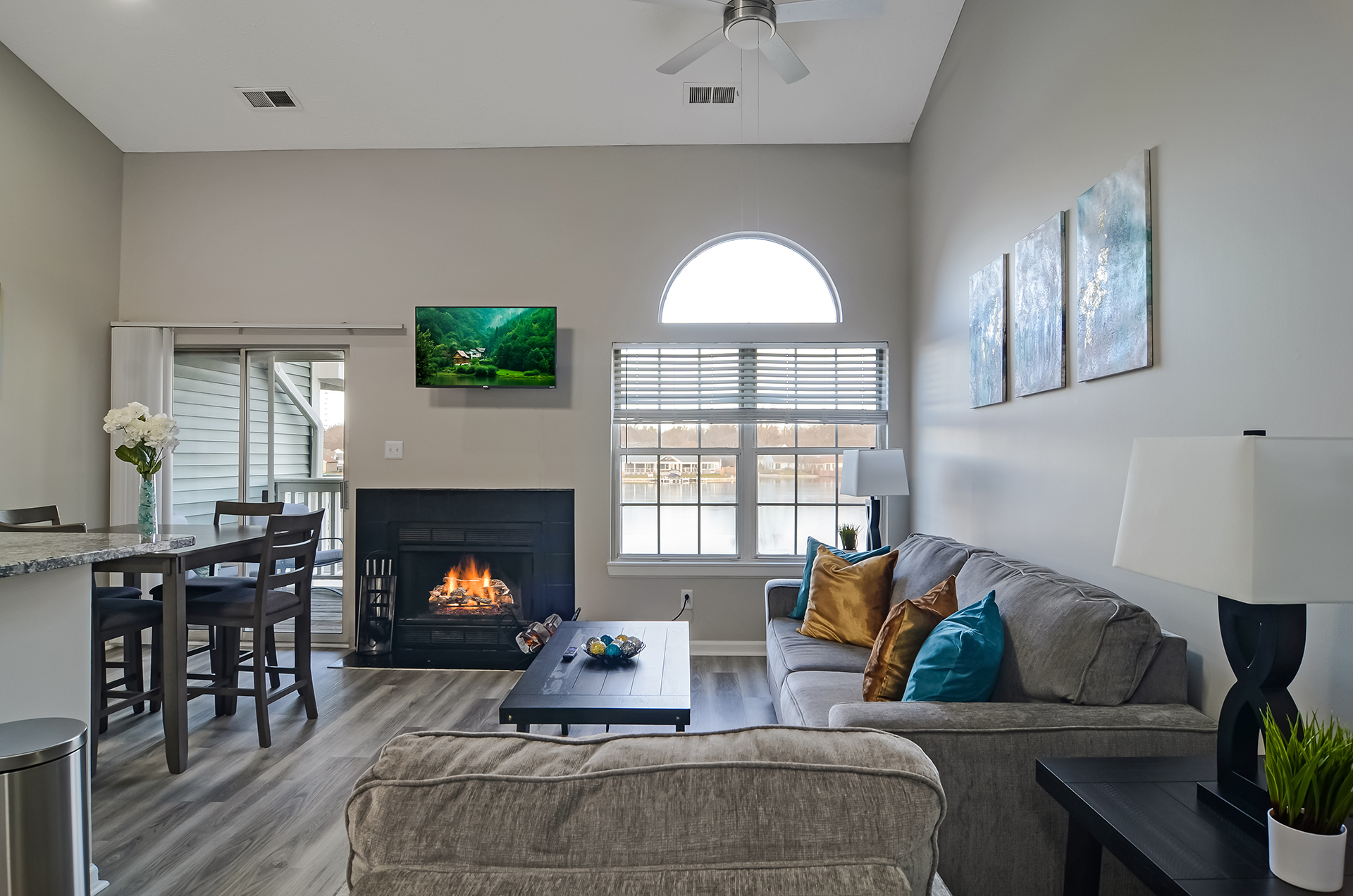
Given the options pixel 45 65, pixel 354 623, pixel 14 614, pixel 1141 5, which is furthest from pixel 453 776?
pixel 45 65

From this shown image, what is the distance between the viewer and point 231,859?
2264mm

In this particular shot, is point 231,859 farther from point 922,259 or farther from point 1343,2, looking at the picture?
point 922,259

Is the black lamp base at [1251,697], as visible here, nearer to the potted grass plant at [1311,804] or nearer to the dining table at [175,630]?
the potted grass plant at [1311,804]

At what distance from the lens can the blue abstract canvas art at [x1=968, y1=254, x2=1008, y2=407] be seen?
304 cm

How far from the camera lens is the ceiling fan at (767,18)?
2.87 meters

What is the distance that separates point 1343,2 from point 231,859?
3505 mm

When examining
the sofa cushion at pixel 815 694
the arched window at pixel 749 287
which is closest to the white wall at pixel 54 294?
the arched window at pixel 749 287

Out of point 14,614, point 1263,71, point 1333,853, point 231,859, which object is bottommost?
point 231,859

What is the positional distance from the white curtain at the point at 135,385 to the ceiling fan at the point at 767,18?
3.66 m

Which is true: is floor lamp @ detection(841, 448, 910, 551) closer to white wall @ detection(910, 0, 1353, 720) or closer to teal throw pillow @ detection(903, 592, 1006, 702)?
white wall @ detection(910, 0, 1353, 720)

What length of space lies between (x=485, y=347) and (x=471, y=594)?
5.05 ft

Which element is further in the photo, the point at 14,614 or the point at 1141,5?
the point at 1141,5

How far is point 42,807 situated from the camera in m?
1.58

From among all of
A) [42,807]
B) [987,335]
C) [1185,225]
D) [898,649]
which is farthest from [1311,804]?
[987,335]
